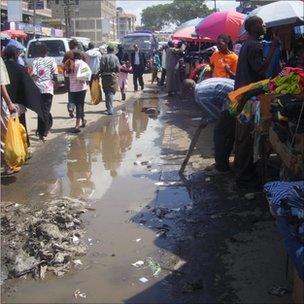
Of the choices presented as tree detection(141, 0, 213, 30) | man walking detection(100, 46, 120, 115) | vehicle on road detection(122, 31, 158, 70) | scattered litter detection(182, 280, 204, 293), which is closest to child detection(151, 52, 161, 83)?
vehicle on road detection(122, 31, 158, 70)

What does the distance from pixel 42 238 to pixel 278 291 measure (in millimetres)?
2157

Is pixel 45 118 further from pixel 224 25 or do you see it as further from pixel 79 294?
pixel 79 294

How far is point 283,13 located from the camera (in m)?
6.36

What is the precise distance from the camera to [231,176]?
630cm

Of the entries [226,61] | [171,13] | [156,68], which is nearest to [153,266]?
[226,61]

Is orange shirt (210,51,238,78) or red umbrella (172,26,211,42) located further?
red umbrella (172,26,211,42)

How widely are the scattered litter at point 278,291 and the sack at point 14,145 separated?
391cm

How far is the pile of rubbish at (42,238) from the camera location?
407 cm

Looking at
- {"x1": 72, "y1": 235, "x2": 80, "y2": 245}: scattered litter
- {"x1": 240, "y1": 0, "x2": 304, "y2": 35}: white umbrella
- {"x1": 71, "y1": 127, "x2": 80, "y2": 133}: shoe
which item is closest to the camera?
{"x1": 72, "y1": 235, "x2": 80, "y2": 245}: scattered litter

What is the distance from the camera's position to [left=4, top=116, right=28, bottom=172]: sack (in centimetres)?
627

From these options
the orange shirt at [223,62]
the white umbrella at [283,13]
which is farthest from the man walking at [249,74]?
the orange shirt at [223,62]

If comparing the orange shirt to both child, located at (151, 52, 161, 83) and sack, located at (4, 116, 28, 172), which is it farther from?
child, located at (151, 52, 161, 83)

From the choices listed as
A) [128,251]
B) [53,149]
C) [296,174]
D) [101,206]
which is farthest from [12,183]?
[296,174]

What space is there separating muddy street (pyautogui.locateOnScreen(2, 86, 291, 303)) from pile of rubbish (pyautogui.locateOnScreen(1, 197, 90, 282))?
93 mm
